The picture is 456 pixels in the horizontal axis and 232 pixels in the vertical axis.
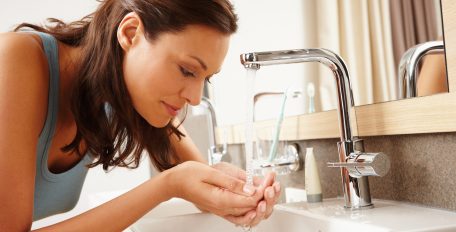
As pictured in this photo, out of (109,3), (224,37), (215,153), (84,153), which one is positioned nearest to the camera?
(224,37)

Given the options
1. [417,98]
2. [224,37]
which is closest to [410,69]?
[417,98]

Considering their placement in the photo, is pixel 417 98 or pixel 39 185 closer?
pixel 417 98

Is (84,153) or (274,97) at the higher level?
(274,97)

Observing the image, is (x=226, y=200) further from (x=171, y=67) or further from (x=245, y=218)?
(x=171, y=67)

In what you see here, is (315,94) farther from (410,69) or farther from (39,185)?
(39,185)

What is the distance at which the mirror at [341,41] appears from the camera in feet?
3.15

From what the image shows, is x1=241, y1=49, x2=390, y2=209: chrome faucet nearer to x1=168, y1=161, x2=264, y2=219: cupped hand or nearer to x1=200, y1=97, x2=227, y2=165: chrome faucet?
x1=168, y1=161, x2=264, y2=219: cupped hand

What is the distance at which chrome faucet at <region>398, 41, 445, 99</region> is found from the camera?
0.96 metres

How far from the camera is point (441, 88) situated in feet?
2.91

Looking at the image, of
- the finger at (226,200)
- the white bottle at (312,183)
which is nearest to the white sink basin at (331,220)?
the white bottle at (312,183)

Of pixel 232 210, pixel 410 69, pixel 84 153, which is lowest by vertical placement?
pixel 232 210

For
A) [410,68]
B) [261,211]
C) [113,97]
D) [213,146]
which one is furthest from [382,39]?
[213,146]

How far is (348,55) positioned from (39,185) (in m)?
0.69

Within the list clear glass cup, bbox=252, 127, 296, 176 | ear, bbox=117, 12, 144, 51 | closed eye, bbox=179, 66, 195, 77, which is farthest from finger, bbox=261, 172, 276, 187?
clear glass cup, bbox=252, 127, 296, 176
